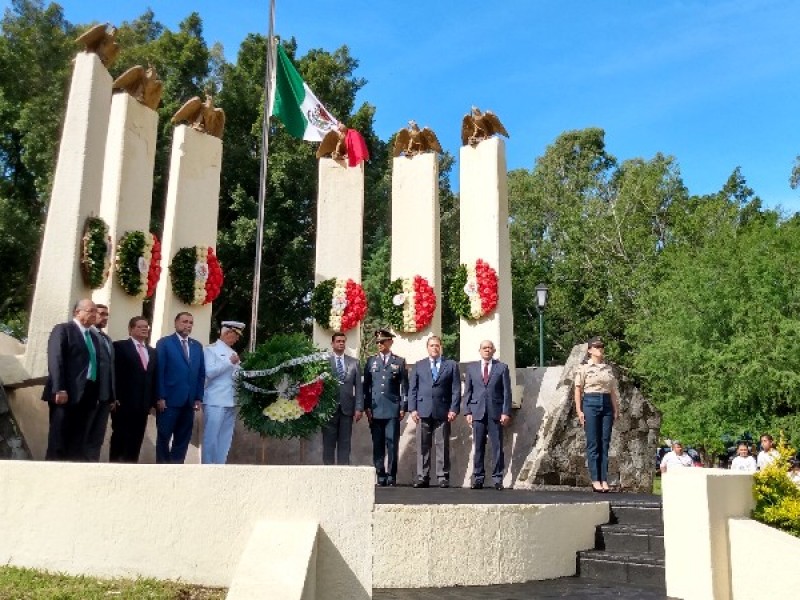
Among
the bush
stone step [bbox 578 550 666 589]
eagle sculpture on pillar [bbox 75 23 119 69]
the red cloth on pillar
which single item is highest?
eagle sculpture on pillar [bbox 75 23 119 69]

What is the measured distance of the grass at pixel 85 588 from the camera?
351cm

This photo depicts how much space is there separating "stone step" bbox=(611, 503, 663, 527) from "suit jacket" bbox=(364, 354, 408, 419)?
10.2 ft

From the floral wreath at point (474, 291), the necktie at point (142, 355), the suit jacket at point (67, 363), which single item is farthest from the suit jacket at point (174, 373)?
the floral wreath at point (474, 291)

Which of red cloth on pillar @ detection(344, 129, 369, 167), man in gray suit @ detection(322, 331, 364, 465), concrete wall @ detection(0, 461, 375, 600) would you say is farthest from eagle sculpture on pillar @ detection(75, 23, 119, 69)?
concrete wall @ detection(0, 461, 375, 600)

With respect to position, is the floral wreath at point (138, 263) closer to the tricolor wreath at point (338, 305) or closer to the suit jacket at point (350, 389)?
the tricolor wreath at point (338, 305)

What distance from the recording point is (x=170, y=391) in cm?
706

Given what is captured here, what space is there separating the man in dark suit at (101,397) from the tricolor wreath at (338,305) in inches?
157

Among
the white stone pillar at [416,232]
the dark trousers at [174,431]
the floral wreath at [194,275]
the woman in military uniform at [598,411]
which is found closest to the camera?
the dark trousers at [174,431]

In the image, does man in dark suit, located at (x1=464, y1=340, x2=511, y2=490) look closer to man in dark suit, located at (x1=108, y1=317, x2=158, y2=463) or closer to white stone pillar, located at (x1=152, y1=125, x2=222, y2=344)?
man in dark suit, located at (x1=108, y1=317, x2=158, y2=463)

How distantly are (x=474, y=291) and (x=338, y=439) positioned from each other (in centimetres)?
265

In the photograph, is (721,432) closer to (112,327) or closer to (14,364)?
(112,327)

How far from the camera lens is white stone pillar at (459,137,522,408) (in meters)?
9.98

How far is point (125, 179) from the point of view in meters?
9.70

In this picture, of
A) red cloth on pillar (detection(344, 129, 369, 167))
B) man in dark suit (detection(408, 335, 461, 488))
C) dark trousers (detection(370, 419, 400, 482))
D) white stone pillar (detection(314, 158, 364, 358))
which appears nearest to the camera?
man in dark suit (detection(408, 335, 461, 488))
